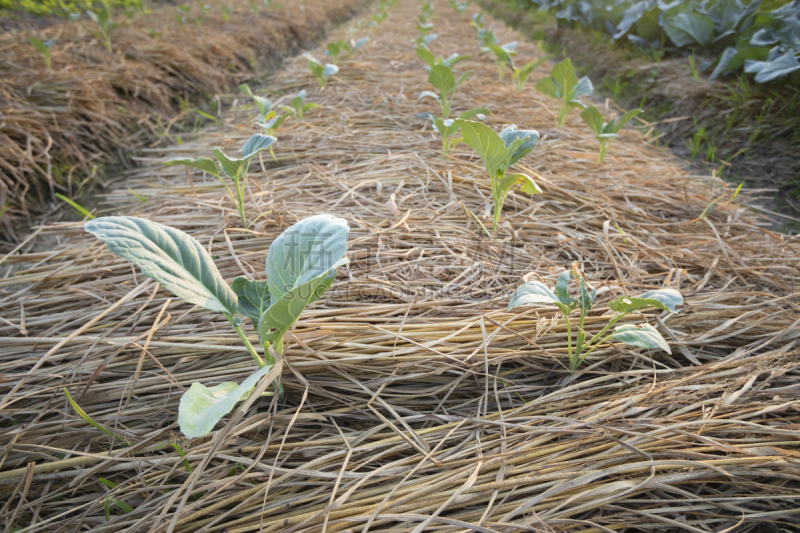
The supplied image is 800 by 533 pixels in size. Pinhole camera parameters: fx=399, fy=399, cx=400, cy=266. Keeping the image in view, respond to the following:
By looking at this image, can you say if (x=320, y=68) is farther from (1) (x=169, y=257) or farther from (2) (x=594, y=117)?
(1) (x=169, y=257)

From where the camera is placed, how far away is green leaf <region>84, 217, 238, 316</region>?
0.61 metres

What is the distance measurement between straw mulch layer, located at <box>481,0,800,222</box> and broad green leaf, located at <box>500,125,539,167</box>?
113cm

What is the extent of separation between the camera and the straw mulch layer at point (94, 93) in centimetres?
181

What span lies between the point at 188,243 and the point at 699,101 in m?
3.14

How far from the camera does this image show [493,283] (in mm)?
1121

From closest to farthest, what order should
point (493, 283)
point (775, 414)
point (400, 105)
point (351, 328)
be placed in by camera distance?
1. point (775, 414)
2. point (351, 328)
3. point (493, 283)
4. point (400, 105)

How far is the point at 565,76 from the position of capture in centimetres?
Result: 196

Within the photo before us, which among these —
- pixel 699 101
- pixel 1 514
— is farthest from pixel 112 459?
pixel 699 101

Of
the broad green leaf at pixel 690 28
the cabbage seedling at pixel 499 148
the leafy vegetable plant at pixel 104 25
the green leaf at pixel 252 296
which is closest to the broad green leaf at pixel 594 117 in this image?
the cabbage seedling at pixel 499 148

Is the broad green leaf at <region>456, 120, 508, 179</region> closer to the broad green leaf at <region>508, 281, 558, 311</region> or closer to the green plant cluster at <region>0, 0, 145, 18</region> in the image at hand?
the broad green leaf at <region>508, 281, 558, 311</region>

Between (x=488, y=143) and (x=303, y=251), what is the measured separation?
2.24 ft

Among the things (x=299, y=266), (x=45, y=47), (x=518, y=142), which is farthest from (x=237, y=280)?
(x=45, y=47)

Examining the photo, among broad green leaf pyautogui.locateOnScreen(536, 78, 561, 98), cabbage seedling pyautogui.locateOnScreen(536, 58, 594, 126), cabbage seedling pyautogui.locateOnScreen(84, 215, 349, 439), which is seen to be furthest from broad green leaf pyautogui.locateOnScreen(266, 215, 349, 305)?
broad green leaf pyautogui.locateOnScreen(536, 78, 561, 98)

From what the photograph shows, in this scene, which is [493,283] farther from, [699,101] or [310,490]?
[699,101]
